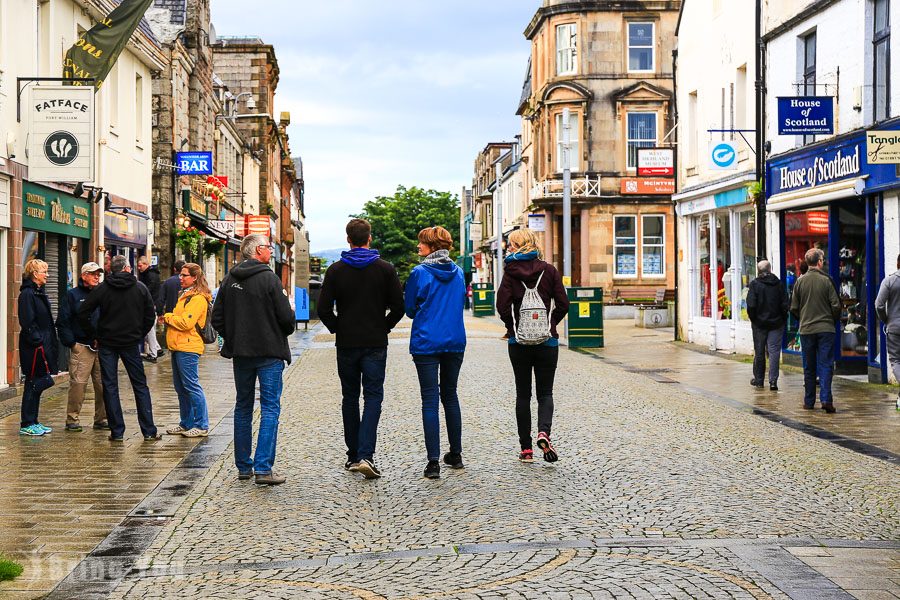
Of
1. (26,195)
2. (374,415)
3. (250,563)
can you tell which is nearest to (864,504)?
(374,415)

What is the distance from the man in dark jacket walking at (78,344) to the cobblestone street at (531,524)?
4.82 feet

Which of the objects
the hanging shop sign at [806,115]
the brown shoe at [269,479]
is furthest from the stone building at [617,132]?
the brown shoe at [269,479]

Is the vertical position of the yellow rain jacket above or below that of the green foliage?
above

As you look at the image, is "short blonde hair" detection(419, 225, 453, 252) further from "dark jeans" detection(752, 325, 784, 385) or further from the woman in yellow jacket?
"dark jeans" detection(752, 325, 784, 385)

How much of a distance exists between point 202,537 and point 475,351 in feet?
60.6

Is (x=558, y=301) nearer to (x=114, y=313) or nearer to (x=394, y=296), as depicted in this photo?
(x=394, y=296)

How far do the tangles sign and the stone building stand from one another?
31745 mm

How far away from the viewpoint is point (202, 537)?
680 cm

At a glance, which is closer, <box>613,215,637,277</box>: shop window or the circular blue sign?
the circular blue sign

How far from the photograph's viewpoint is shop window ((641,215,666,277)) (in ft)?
155

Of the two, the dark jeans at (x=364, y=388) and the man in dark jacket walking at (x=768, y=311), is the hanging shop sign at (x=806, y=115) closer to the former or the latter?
the man in dark jacket walking at (x=768, y=311)

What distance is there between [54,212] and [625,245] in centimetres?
3188

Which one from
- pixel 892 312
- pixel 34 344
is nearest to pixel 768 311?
pixel 892 312

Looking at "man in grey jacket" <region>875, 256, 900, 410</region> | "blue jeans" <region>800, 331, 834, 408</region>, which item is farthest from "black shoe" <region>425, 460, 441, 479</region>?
"blue jeans" <region>800, 331, 834, 408</region>
